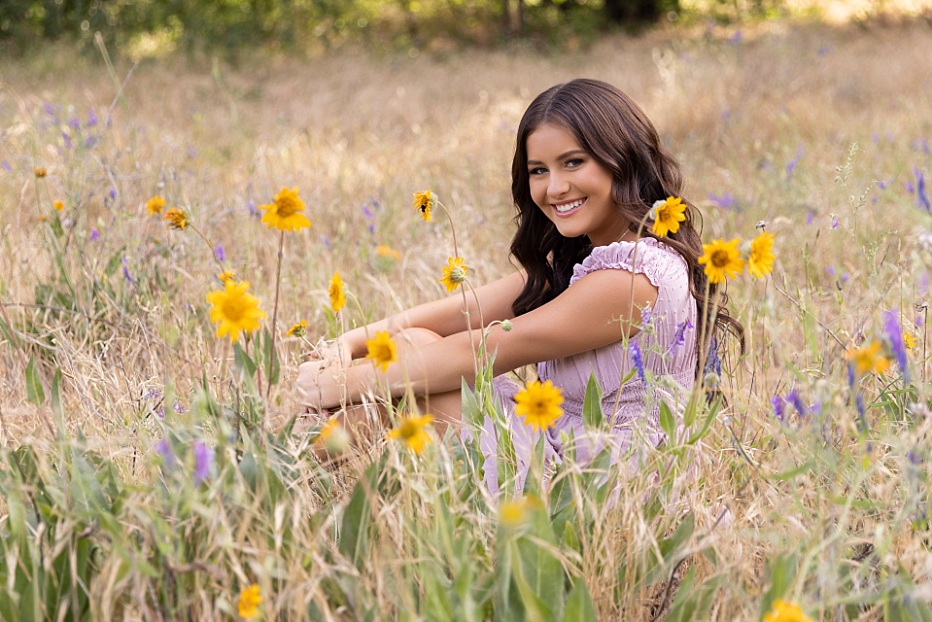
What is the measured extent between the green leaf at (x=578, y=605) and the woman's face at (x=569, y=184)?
3.96ft

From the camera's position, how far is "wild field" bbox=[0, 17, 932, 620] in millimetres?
1313

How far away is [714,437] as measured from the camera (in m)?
1.98

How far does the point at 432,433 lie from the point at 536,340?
0.71 metres

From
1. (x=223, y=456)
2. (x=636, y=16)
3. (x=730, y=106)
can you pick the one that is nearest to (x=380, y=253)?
(x=223, y=456)

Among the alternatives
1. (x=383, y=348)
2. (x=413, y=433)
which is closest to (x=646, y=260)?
(x=383, y=348)

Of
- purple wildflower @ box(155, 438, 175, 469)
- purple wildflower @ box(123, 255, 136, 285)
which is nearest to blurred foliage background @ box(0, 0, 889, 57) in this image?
purple wildflower @ box(123, 255, 136, 285)

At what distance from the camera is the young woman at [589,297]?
2117 millimetres

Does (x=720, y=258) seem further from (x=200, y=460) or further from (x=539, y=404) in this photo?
(x=200, y=460)

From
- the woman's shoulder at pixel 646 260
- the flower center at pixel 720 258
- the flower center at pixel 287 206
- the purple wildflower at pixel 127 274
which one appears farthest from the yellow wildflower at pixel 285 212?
the purple wildflower at pixel 127 274

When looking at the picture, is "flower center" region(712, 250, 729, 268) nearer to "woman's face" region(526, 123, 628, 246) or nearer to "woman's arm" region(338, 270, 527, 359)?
"woman's face" region(526, 123, 628, 246)

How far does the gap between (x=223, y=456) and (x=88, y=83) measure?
7863mm

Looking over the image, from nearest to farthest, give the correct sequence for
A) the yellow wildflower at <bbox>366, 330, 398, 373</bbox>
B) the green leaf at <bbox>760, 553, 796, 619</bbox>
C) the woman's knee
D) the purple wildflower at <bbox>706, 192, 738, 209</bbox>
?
the green leaf at <bbox>760, 553, 796, 619</bbox> → the yellow wildflower at <bbox>366, 330, 398, 373</bbox> → the woman's knee → the purple wildflower at <bbox>706, 192, 738, 209</bbox>

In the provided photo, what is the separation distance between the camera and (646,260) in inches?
83.0

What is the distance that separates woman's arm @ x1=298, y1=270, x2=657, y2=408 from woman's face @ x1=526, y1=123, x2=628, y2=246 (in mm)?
246
